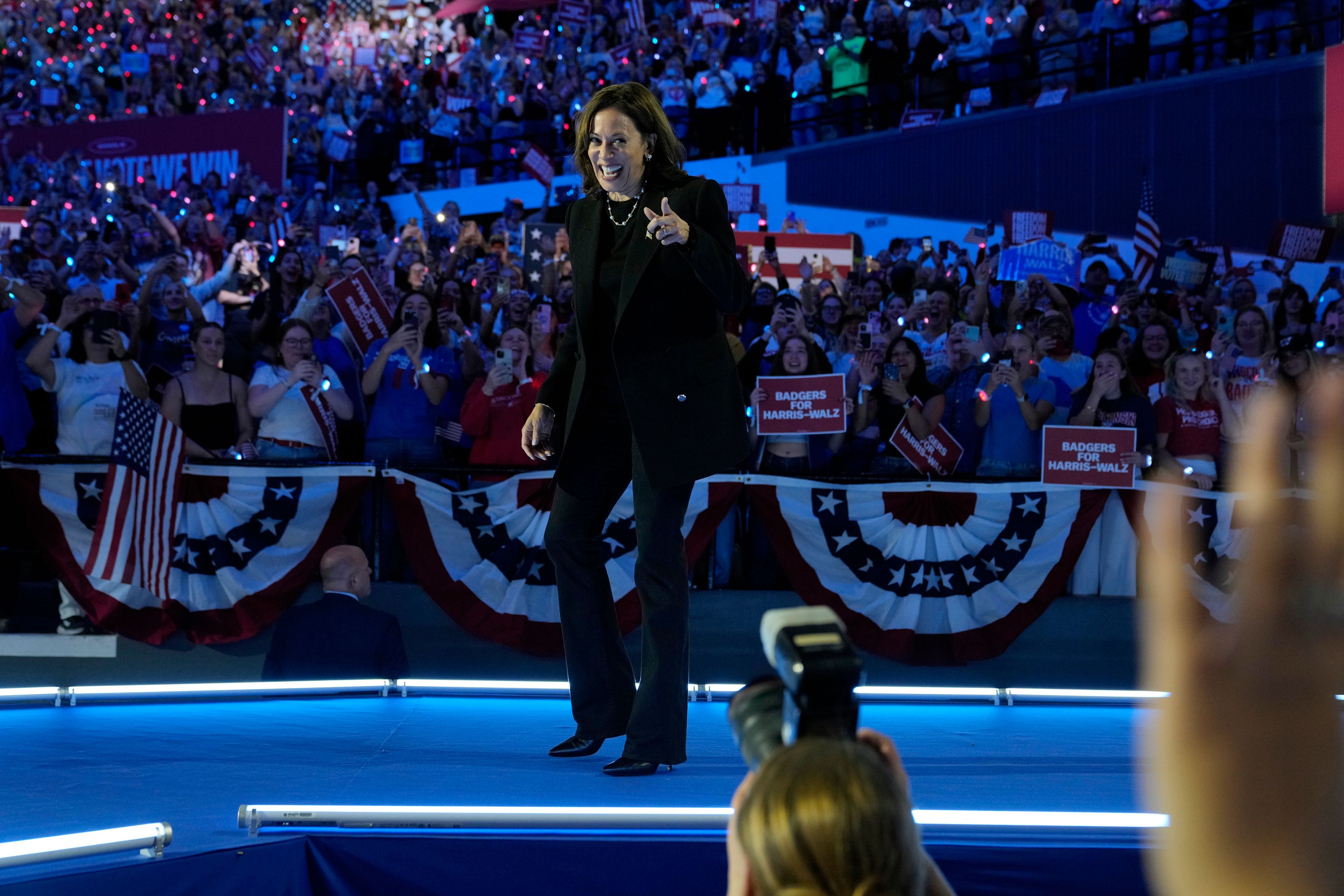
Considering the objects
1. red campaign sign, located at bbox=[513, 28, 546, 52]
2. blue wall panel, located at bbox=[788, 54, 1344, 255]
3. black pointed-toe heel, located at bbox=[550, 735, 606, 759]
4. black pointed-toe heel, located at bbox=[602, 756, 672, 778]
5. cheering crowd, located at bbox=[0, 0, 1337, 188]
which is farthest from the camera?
red campaign sign, located at bbox=[513, 28, 546, 52]

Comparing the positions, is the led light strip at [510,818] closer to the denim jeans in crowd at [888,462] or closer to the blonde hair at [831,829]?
the blonde hair at [831,829]

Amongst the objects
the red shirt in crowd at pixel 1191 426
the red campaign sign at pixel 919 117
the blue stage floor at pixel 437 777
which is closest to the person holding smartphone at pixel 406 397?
the blue stage floor at pixel 437 777

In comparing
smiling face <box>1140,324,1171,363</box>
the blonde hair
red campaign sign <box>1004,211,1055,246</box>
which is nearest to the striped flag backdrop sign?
red campaign sign <box>1004,211,1055,246</box>

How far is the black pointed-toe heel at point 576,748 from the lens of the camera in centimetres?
325

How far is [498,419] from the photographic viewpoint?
22.2ft

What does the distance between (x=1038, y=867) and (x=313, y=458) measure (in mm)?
4794

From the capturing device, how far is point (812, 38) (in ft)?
56.7

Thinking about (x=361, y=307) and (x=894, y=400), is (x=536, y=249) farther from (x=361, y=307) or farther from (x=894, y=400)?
(x=894, y=400)

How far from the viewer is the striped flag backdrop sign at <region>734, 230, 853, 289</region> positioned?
11125 millimetres

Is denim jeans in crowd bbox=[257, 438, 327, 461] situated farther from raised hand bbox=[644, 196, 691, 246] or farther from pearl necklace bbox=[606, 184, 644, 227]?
raised hand bbox=[644, 196, 691, 246]

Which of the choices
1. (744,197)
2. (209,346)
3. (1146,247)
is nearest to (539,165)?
(744,197)

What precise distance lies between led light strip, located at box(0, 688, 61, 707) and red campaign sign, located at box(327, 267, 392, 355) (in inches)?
121

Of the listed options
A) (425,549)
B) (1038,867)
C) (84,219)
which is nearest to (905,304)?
(425,549)

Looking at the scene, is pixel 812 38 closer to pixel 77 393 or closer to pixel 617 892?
pixel 77 393
